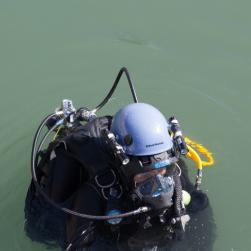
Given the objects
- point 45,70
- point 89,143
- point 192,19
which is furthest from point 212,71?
point 89,143

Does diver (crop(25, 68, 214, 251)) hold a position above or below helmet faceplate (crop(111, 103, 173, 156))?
below

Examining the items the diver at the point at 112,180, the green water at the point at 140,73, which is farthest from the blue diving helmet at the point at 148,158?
the green water at the point at 140,73

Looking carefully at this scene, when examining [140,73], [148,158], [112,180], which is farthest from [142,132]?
[140,73]

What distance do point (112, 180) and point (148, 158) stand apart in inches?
10.9

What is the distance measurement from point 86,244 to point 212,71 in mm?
2578

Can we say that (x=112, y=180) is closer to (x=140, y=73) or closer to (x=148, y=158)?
(x=148, y=158)

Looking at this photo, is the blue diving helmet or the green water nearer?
the blue diving helmet

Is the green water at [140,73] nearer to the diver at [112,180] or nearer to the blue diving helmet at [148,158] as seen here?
the diver at [112,180]

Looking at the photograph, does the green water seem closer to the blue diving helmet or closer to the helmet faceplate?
the blue diving helmet

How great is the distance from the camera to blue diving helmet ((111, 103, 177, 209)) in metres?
2.95

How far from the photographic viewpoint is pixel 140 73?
511 cm

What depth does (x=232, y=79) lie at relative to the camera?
5090 mm

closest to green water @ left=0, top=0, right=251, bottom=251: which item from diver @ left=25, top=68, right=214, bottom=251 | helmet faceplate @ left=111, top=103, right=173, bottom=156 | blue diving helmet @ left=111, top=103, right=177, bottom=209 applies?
diver @ left=25, top=68, right=214, bottom=251

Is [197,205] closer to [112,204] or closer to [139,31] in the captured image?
[112,204]
